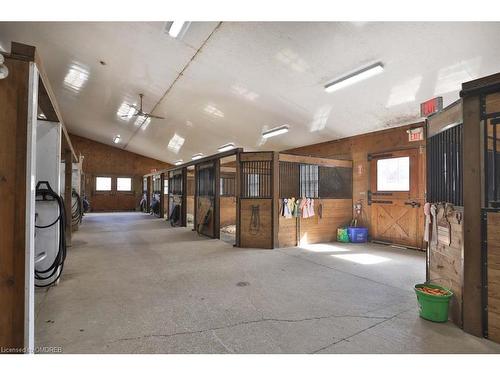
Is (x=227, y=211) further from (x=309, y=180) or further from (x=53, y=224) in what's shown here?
(x=53, y=224)

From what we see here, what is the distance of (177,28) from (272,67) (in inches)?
64.1

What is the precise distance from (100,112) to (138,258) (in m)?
7.61

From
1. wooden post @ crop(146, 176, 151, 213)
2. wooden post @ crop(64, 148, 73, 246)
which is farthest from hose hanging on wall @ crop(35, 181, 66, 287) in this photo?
wooden post @ crop(146, 176, 151, 213)

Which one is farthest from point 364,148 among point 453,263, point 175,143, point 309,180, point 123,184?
point 123,184

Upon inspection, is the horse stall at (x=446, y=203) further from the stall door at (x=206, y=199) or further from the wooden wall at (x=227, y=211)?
the wooden wall at (x=227, y=211)

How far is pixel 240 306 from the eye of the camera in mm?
2598

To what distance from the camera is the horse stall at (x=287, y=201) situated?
17.7 feet

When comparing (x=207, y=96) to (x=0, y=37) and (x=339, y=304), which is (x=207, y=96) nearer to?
(x=0, y=37)

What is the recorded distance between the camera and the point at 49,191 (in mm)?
2973

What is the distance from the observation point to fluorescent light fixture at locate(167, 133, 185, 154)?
35.2 feet

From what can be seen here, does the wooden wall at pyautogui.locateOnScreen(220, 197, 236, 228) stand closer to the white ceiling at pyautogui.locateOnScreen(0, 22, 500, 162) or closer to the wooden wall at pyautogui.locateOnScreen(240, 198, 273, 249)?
the white ceiling at pyautogui.locateOnScreen(0, 22, 500, 162)

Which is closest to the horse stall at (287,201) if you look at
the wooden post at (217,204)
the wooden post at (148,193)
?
the wooden post at (217,204)

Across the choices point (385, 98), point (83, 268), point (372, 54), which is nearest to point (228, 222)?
point (83, 268)

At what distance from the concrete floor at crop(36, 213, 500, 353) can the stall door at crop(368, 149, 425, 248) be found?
3.78 feet
